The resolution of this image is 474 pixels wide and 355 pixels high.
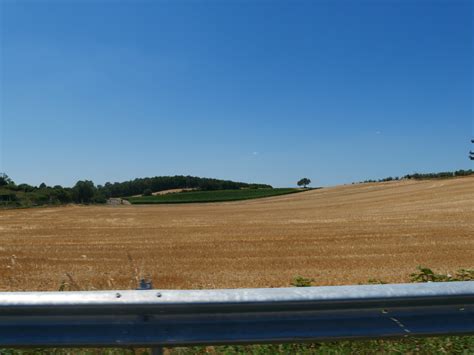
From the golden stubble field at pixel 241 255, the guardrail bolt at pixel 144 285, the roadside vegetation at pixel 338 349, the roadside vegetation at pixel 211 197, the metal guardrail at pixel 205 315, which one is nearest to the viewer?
the metal guardrail at pixel 205 315

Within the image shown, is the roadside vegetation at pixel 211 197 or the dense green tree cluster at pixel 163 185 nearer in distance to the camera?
the roadside vegetation at pixel 211 197

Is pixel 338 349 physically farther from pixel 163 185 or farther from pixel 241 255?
pixel 163 185

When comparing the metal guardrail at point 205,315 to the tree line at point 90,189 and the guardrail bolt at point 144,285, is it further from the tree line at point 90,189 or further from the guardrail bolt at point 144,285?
the tree line at point 90,189

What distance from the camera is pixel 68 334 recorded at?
2.60 meters

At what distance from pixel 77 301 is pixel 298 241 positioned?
1376 centimetres

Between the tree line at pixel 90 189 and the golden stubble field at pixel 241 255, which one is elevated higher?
the tree line at pixel 90 189

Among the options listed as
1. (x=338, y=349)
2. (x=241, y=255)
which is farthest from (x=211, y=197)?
(x=338, y=349)

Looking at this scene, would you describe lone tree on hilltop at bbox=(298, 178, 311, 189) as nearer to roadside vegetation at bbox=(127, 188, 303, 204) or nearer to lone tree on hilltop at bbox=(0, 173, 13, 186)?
roadside vegetation at bbox=(127, 188, 303, 204)

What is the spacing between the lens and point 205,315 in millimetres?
2627

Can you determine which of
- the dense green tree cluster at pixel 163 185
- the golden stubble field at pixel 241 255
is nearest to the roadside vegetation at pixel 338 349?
the golden stubble field at pixel 241 255

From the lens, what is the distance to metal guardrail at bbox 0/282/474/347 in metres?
2.56

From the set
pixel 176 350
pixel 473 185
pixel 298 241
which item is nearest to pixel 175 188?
pixel 473 185

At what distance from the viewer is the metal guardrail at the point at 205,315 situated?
2.56 m

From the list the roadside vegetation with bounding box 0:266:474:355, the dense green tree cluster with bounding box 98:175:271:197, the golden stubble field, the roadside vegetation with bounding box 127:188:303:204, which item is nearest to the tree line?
the dense green tree cluster with bounding box 98:175:271:197
